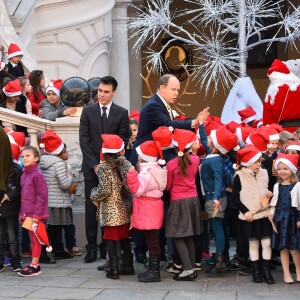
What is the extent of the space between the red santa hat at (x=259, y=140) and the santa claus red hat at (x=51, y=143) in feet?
7.33

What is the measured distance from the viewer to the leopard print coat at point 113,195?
10383 mm

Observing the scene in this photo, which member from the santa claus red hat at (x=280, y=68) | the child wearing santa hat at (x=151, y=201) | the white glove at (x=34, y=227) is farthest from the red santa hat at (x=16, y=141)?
the santa claus red hat at (x=280, y=68)

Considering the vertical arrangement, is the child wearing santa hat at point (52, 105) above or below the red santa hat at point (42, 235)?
above

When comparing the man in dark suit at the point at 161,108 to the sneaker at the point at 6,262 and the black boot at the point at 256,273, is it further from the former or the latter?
the sneaker at the point at 6,262

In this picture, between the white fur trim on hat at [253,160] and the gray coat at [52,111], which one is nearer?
the white fur trim on hat at [253,160]

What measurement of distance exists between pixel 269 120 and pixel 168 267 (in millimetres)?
3021

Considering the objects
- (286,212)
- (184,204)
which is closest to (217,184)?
(184,204)

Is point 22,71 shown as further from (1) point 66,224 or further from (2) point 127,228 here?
(2) point 127,228

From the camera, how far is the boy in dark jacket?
1089cm

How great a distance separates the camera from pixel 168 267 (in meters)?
10.9

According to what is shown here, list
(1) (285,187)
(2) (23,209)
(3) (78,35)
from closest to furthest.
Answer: (1) (285,187), (2) (23,209), (3) (78,35)

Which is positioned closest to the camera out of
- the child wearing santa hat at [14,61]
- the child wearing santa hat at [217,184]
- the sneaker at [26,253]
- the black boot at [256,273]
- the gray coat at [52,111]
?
the black boot at [256,273]

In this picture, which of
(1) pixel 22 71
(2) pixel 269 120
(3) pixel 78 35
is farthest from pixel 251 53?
(2) pixel 269 120

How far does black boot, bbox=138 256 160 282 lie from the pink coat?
0.32 meters
